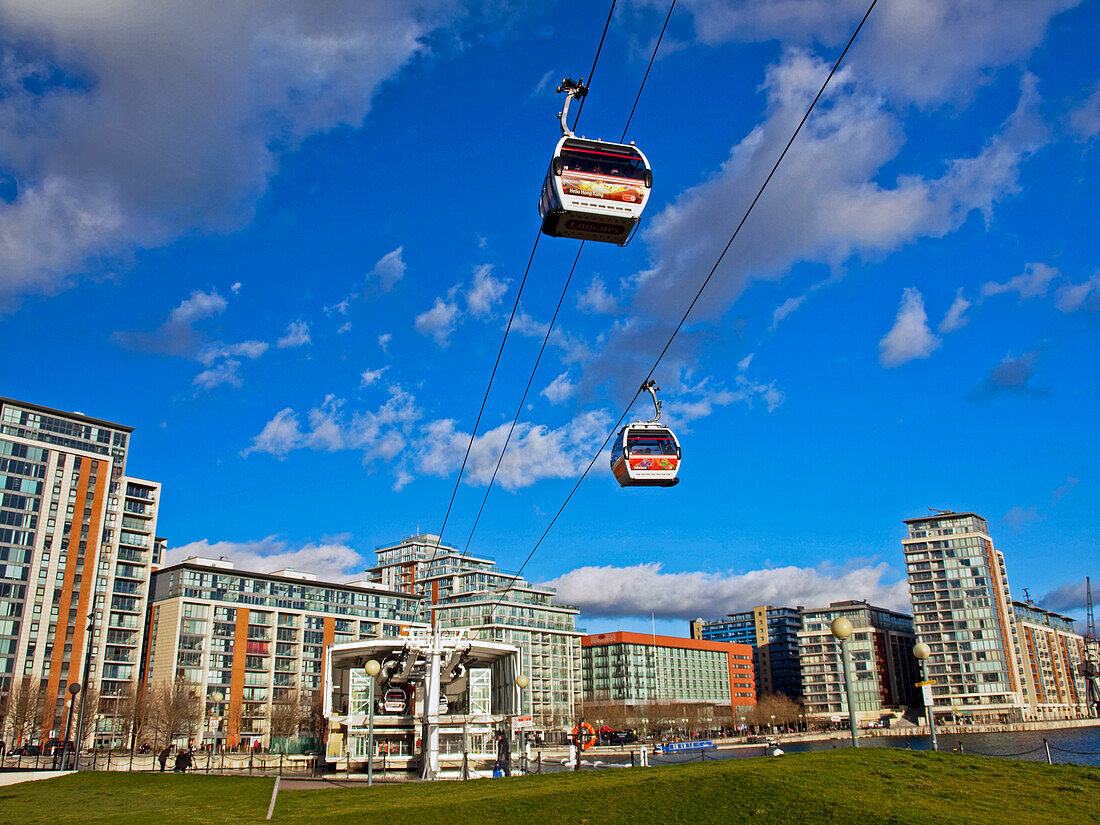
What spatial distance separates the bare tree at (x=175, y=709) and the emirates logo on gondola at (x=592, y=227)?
257 ft

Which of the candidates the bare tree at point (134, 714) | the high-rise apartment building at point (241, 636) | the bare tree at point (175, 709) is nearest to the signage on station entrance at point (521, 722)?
the bare tree at point (175, 709)

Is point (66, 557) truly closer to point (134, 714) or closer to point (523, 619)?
point (134, 714)

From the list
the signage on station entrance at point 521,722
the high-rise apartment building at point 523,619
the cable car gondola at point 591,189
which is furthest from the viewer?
the high-rise apartment building at point 523,619

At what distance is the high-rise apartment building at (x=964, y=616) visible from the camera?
150375 mm

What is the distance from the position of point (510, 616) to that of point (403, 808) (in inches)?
5245

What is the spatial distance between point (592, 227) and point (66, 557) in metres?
106

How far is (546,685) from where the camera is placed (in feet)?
492

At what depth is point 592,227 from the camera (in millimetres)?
20500

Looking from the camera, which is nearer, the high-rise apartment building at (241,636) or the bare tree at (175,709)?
the bare tree at (175,709)

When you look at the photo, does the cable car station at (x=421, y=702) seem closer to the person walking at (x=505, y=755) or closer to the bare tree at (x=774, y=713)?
the person walking at (x=505, y=755)

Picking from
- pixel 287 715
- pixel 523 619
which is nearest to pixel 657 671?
pixel 523 619

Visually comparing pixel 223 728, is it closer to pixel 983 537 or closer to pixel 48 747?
pixel 48 747

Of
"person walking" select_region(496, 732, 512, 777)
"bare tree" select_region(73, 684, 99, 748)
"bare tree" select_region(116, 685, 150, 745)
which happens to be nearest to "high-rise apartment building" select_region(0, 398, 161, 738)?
"bare tree" select_region(73, 684, 99, 748)

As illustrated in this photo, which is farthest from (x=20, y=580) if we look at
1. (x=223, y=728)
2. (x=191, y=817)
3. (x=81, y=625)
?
(x=191, y=817)
